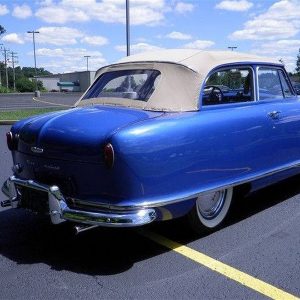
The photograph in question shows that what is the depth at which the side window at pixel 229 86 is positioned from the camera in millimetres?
4512

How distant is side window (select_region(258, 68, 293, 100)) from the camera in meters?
5.16

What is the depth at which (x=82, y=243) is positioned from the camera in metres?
4.25

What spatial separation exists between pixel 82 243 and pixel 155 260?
780 millimetres

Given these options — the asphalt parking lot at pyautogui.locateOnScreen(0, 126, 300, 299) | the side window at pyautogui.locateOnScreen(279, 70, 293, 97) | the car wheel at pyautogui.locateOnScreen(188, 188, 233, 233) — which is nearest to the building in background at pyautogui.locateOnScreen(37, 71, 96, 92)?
the side window at pyautogui.locateOnScreen(279, 70, 293, 97)

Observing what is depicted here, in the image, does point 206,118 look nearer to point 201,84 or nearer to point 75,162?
point 201,84

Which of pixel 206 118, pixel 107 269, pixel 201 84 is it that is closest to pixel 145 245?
pixel 107 269

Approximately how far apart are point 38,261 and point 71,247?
0.38 metres

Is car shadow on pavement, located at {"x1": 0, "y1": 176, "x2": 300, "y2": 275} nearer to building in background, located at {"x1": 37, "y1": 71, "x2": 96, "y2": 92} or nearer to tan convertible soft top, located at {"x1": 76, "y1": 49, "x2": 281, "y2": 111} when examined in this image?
tan convertible soft top, located at {"x1": 76, "y1": 49, "x2": 281, "y2": 111}

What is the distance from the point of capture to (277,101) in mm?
5273

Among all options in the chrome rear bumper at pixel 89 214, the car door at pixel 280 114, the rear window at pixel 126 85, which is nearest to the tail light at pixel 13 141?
the chrome rear bumper at pixel 89 214

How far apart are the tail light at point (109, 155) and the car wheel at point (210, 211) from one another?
1.01 m

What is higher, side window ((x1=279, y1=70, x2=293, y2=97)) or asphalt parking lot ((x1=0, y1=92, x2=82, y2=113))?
side window ((x1=279, y1=70, x2=293, y2=97))

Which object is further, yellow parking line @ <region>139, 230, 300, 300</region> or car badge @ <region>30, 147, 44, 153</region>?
car badge @ <region>30, 147, 44, 153</region>

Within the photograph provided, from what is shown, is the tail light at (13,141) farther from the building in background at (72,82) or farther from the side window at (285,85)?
the building in background at (72,82)
